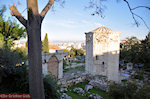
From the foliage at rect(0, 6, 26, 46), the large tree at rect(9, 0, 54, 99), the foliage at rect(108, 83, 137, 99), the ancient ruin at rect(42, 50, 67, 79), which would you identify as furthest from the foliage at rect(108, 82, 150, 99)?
the foliage at rect(0, 6, 26, 46)

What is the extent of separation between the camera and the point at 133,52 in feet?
50.3

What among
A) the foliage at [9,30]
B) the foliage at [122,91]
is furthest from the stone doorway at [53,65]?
the foliage at [9,30]

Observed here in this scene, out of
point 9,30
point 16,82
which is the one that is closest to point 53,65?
point 16,82

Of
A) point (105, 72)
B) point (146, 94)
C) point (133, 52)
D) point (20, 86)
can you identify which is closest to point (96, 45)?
point (105, 72)

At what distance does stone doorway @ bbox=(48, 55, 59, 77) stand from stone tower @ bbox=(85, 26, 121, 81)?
337cm

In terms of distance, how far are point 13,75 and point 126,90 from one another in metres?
5.73

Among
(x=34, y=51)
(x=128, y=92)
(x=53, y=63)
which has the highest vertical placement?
(x=34, y=51)

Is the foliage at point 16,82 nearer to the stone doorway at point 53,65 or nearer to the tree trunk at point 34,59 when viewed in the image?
the tree trunk at point 34,59

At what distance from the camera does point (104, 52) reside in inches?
329

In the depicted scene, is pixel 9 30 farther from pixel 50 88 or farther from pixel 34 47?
pixel 34 47

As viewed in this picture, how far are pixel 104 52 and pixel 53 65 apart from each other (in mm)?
4912

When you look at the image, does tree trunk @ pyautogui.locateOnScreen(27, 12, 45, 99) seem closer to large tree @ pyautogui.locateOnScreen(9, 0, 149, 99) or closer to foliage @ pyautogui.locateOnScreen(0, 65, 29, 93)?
large tree @ pyautogui.locateOnScreen(9, 0, 149, 99)

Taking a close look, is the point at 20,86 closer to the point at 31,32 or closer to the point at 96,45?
the point at 31,32

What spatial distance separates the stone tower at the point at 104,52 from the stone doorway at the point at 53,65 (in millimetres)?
3369
